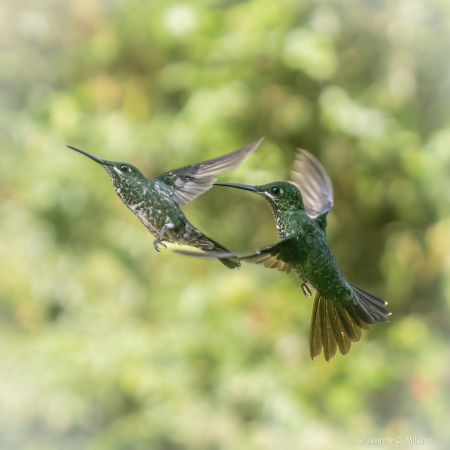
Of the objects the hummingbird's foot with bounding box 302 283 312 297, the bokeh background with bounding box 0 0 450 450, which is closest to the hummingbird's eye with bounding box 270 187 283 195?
the hummingbird's foot with bounding box 302 283 312 297

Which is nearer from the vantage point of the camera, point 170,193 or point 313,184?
point 170,193

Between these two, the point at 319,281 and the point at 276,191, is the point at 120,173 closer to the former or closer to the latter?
the point at 276,191

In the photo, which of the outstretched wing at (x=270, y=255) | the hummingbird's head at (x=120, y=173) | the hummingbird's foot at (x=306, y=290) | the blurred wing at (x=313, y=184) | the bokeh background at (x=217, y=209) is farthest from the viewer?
the bokeh background at (x=217, y=209)

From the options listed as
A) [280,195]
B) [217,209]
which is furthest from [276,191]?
[217,209]

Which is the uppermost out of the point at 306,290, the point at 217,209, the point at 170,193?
the point at 170,193

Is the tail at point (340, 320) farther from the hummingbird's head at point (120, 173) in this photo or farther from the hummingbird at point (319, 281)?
the hummingbird's head at point (120, 173)

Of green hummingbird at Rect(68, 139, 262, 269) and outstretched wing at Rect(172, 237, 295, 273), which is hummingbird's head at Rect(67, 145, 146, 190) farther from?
outstretched wing at Rect(172, 237, 295, 273)

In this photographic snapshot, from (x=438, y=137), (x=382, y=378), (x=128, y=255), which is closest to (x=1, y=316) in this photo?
(x=128, y=255)

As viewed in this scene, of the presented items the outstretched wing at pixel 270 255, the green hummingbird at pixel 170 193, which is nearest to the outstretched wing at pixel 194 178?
the green hummingbird at pixel 170 193
